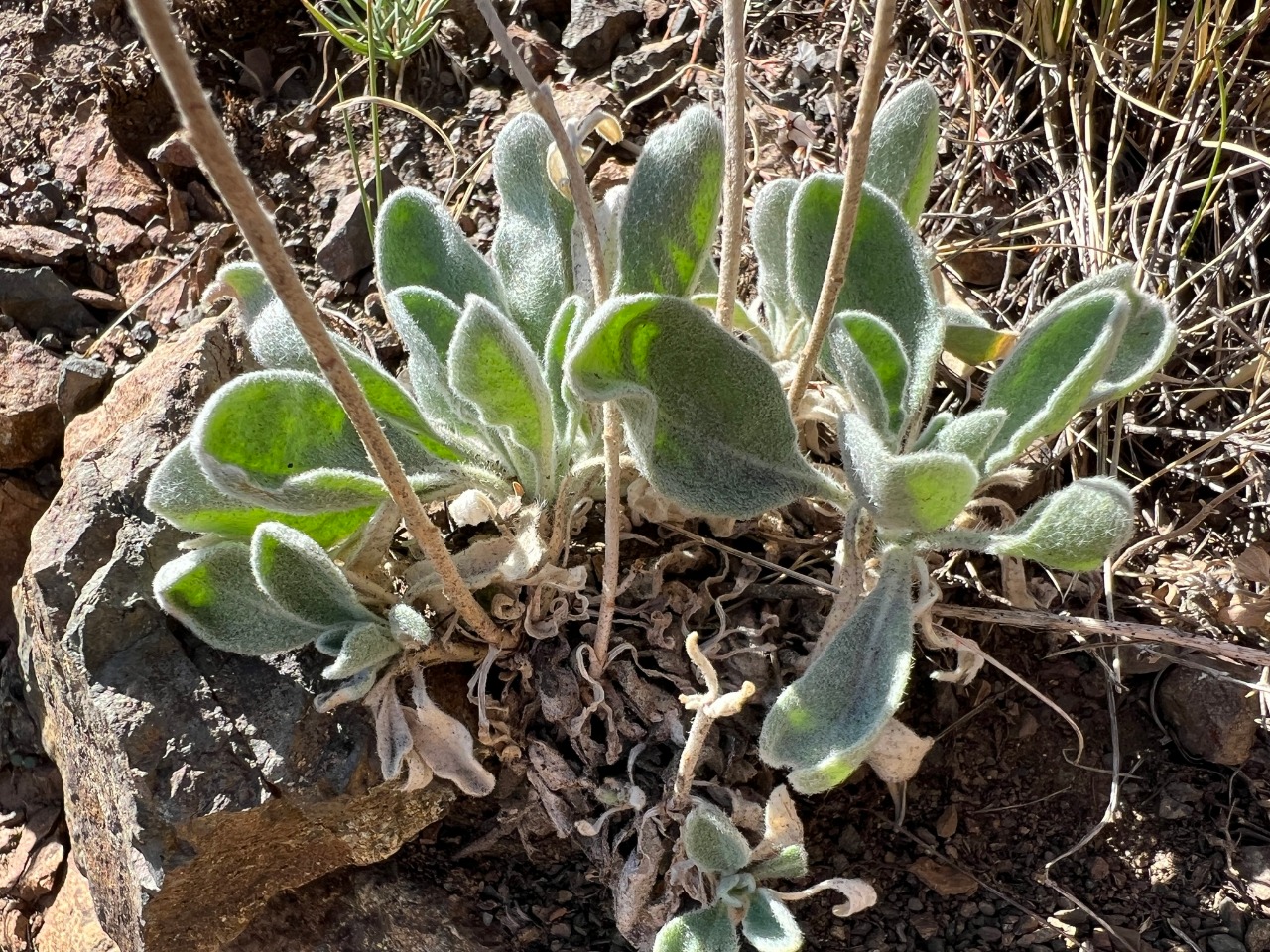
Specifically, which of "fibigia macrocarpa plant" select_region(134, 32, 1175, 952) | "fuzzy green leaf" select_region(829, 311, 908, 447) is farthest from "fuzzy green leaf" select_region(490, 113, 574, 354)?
"fuzzy green leaf" select_region(829, 311, 908, 447)

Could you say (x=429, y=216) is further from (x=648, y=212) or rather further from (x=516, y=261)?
(x=648, y=212)

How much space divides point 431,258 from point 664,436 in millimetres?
481

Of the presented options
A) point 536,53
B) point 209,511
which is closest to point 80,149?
point 536,53

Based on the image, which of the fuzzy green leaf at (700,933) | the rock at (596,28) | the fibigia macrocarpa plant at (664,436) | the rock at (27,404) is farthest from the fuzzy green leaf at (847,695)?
the rock at (27,404)

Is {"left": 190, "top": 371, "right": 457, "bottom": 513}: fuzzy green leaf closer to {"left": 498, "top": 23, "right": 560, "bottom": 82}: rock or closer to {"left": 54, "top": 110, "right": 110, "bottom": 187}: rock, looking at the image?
{"left": 498, "top": 23, "right": 560, "bottom": 82}: rock

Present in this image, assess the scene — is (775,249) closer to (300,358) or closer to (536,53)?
(300,358)

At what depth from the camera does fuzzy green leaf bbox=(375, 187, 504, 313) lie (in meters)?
1.54

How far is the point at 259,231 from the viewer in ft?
2.56

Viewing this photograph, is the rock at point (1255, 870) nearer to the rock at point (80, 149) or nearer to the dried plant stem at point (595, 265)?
the dried plant stem at point (595, 265)

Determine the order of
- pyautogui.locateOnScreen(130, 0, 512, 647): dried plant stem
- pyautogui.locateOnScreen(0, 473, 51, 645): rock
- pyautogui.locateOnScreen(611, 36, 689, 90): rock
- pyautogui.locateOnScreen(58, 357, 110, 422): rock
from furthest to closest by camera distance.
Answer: pyautogui.locateOnScreen(611, 36, 689, 90): rock, pyautogui.locateOnScreen(0, 473, 51, 645): rock, pyautogui.locateOnScreen(58, 357, 110, 422): rock, pyautogui.locateOnScreen(130, 0, 512, 647): dried plant stem

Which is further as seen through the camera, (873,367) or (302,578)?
(873,367)

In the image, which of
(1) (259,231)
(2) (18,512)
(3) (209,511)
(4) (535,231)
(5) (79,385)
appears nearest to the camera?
(1) (259,231)

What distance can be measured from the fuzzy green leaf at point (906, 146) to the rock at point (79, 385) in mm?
1341

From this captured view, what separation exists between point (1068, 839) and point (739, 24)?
3.74 feet
